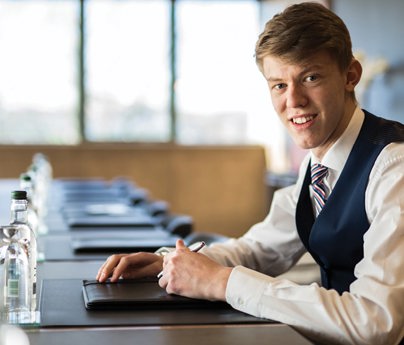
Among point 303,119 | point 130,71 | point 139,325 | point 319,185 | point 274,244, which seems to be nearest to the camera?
point 139,325

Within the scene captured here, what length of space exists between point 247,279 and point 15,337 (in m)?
0.87

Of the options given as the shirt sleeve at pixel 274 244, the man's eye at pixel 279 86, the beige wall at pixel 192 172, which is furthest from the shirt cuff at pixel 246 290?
the beige wall at pixel 192 172

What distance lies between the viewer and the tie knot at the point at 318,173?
2189 mm

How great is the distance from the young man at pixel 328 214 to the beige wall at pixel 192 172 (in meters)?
7.33

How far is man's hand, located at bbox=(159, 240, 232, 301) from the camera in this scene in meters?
1.87

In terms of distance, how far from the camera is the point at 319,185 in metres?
2.20

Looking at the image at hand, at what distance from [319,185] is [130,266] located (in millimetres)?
579

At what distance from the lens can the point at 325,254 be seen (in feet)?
6.91

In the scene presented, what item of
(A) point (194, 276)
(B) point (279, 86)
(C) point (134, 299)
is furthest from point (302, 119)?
(C) point (134, 299)

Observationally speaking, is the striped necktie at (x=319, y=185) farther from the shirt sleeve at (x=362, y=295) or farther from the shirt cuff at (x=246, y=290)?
the shirt cuff at (x=246, y=290)

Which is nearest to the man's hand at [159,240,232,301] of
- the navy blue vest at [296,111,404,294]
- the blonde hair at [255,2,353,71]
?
the navy blue vest at [296,111,404,294]

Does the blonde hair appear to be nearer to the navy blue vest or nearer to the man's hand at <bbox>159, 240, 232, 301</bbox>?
the navy blue vest

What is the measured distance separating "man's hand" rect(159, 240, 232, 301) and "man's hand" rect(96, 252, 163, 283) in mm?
188

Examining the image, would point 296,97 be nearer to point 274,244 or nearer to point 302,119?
point 302,119
